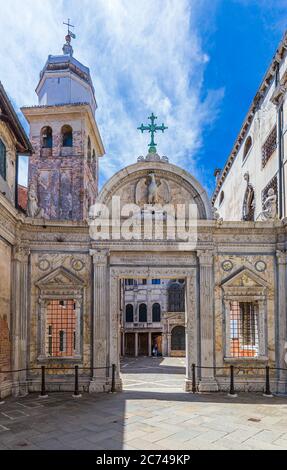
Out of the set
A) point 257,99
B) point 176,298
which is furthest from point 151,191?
point 176,298

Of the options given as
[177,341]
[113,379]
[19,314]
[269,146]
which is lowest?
[177,341]

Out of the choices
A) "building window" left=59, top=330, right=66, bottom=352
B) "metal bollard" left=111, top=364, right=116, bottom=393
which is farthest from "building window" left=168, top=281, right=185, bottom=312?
"metal bollard" left=111, top=364, right=116, bottom=393

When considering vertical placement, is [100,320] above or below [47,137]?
below

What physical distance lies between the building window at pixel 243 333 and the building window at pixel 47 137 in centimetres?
1863

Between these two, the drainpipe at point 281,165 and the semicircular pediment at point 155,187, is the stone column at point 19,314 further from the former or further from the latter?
the drainpipe at point 281,165

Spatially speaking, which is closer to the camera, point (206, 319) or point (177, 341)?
point (206, 319)

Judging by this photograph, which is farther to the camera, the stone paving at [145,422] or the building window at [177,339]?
the building window at [177,339]

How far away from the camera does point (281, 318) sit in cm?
1446

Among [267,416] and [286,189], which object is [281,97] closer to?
[286,189]

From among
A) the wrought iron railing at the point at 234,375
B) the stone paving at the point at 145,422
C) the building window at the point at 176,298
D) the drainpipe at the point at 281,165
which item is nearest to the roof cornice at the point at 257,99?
the drainpipe at the point at 281,165

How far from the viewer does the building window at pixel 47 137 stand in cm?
2948

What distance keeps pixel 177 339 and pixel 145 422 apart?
31547 mm

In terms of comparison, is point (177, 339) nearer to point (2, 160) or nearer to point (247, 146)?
point (247, 146)

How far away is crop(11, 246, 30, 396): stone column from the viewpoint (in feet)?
44.9
